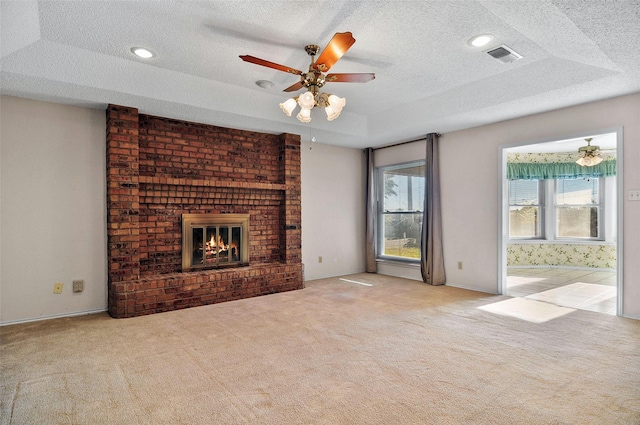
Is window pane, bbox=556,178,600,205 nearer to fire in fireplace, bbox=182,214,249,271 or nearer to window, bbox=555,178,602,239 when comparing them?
window, bbox=555,178,602,239

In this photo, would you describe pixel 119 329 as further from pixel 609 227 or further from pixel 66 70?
pixel 609 227

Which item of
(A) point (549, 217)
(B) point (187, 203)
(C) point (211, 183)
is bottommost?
(A) point (549, 217)

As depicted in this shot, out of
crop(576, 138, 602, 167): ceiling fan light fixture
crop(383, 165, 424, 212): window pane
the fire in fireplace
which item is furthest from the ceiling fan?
crop(576, 138, 602, 167): ceiling fan light fixture

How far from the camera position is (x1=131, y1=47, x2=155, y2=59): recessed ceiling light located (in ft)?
10.8

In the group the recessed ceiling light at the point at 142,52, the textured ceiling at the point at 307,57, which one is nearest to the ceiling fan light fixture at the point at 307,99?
the textured ceiling at the point at 307,57

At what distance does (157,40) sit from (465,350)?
373 centimetres

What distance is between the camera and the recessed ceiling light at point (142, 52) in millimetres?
3307

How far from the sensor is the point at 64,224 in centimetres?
392

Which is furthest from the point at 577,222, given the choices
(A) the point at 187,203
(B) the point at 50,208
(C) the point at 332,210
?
(B) the point at 50,208

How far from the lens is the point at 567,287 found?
208 inches

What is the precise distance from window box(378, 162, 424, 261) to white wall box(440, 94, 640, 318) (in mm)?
636

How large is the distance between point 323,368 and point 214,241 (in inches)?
113

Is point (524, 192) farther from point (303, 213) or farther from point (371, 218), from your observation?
point (303, 213)

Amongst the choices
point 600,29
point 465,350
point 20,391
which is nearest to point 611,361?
point 465,350
